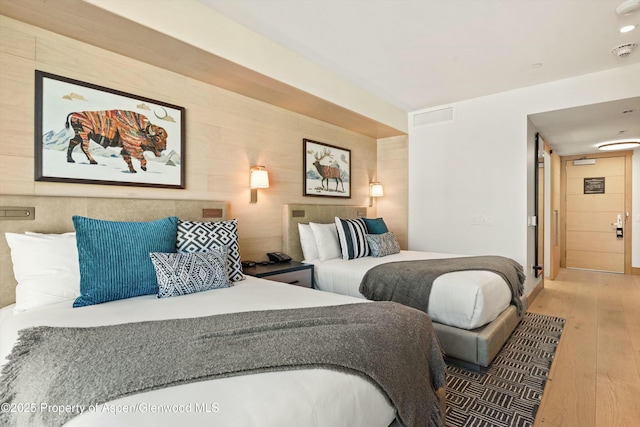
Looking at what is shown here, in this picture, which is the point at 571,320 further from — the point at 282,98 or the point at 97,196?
the point at 97,196

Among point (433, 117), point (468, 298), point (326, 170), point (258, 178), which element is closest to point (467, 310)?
point (468, 298)

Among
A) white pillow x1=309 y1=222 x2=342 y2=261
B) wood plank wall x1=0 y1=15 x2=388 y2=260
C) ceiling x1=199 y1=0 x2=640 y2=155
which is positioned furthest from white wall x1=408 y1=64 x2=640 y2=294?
white pillow x1=309 y1=222 x2=342 y2=261

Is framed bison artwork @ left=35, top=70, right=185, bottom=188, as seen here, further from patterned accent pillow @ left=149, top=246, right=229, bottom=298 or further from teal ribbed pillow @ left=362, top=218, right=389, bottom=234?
teal ribbed pillow @ left=362, top=218, right=389, bottom=234

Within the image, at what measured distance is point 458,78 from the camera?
11.9ft

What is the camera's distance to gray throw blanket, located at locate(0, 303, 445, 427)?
92 cm

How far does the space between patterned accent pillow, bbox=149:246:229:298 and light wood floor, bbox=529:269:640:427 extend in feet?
6.74

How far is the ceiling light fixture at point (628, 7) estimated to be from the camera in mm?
2262

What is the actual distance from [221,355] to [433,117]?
4.42 m

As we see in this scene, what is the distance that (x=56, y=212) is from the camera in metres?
2.09

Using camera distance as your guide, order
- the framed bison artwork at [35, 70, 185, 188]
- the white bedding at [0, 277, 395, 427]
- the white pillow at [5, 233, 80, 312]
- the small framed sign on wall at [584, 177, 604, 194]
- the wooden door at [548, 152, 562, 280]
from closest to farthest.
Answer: the white bedding at [0, 277, 395, 427] < the white pillow at [5, 233, 80, 312] < the framed bison artwork at [35, 70, 185, 188] < the wooden door at [548, 152, 562, 280] < the small framed sign on wall at [584, 177, 604, 194]

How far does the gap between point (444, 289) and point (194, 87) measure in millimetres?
2657

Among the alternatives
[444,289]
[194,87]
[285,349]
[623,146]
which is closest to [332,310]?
[285,349]

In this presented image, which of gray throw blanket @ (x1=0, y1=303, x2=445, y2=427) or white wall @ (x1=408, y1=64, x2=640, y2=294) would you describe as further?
white wall @ (x1=408, y1=64, x2=640, y2=294)

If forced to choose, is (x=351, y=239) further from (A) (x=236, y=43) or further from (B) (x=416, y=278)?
(A) (x=236, y=43)
